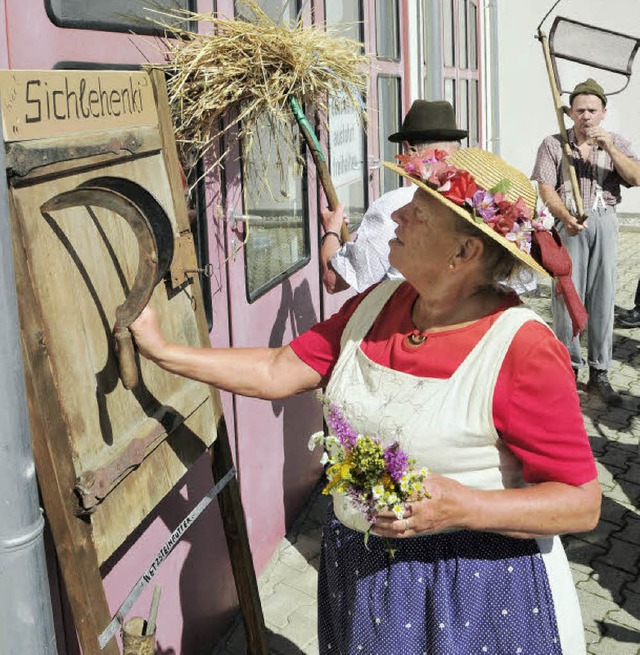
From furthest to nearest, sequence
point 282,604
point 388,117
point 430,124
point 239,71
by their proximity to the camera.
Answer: point 388,117
point 430,124
point 282,604
point 239,71

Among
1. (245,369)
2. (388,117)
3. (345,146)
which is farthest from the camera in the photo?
(388,117)

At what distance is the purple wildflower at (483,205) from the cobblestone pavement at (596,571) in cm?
198

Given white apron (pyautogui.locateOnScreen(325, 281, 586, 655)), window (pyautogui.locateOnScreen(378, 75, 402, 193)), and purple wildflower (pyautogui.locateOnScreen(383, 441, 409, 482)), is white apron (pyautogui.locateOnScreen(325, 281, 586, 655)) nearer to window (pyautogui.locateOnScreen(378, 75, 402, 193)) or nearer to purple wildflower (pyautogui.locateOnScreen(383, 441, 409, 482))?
purple wildflower (pyautogui.locateOnScreen(383, 441, 409, 482))

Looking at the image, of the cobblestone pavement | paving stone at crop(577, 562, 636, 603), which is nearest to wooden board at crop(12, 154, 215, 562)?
the cobblestone pavement

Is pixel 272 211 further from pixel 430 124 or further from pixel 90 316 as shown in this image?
pixel 90 316

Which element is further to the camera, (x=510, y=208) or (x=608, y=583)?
(x=608, y=583)

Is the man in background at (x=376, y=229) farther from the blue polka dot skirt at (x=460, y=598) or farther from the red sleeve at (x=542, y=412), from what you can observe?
the blue polka dot skirt at (x=460, y=598)

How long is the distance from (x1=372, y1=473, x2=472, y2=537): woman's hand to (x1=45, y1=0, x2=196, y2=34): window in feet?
4.35

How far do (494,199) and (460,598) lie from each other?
88 centimetres

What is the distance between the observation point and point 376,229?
11.2 feet

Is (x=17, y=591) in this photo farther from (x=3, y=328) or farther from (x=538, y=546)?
(x=538, y=546)

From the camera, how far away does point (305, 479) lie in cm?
431

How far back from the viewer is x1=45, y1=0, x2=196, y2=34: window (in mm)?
2090

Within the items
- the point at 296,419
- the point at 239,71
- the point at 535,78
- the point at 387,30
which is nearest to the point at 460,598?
the point at 239,71
